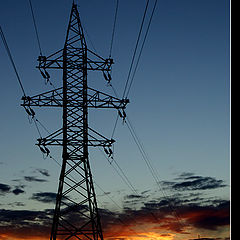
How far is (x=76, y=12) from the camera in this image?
24359mm

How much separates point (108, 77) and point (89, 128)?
13.3ft

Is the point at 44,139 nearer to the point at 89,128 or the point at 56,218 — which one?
the point at 89,128

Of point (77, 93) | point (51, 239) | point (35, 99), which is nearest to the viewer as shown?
point (51, 239)

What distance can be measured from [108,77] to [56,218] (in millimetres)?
9386

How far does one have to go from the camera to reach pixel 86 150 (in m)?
20.3
